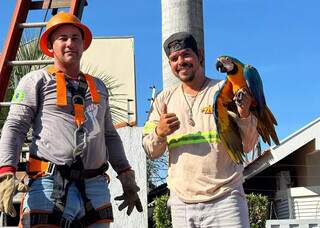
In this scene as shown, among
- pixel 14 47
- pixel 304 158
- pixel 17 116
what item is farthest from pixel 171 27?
pixel 304 158

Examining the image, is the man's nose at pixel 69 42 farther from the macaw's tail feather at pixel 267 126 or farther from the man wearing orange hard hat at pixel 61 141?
the macaw's tail feather at pixel 267 126

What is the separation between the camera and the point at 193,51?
399 cm

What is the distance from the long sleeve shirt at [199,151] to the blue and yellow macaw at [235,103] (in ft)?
0.17

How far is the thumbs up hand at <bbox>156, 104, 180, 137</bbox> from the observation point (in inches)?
146

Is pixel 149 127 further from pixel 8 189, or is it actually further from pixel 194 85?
pixel 8 189

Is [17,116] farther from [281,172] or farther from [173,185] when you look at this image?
[281,172]

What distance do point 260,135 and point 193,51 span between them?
2.24ft

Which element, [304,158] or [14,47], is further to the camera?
[304,158]

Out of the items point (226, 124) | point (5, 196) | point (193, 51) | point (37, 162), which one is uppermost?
point (193, 51)

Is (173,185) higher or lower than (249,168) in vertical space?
lower

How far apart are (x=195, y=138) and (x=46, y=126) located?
36.0 inches

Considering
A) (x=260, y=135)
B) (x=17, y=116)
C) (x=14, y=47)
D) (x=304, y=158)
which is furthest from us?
(x=304, y=158)

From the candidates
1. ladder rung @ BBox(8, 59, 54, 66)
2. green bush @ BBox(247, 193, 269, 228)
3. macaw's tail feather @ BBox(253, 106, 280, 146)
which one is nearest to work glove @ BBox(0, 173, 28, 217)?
macaw's tail feather @ BBox(253, 106, 280, 146)

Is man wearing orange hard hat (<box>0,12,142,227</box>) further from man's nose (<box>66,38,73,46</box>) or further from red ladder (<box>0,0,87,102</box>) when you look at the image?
red ladder (<box>0,0,87,102</box>)
